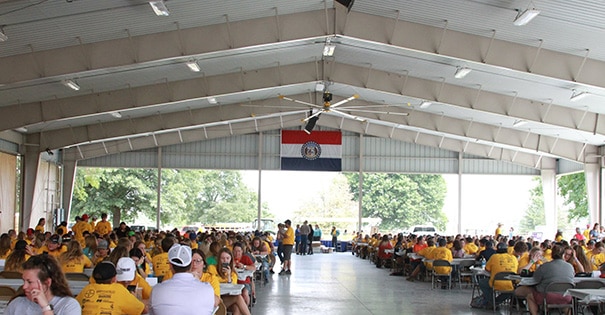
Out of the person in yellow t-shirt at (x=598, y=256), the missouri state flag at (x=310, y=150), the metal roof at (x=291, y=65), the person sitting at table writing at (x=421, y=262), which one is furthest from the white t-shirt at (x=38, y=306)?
the missouri state flag at (x=310, y=150)

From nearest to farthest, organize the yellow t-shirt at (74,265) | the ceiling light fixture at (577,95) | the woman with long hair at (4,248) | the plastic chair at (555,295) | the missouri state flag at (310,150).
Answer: the yellow t-shirt at (74,265)
the plastic chair at (555,295)
the woman with long hair at (4,248)
the ceiling light fixture at (577,95)
the missouri state flag at (310,150)

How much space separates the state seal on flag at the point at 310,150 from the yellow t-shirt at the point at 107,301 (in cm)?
2671

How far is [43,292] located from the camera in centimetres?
386

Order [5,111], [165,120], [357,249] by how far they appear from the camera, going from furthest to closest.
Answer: [357,249]
[165,120]
[5,111]

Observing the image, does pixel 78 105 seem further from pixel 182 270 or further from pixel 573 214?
pixel 573 214

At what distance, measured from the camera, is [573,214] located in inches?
1761

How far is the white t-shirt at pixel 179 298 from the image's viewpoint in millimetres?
5137

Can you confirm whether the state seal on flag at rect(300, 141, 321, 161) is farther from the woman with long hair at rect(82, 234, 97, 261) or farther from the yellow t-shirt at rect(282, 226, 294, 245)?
the woman with long hair at rect(82, 234, 97, 261)

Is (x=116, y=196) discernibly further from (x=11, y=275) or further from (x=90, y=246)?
(x=11, y=275)

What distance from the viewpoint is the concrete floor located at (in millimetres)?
12203

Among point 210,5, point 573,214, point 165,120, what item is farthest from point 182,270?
point 573,214

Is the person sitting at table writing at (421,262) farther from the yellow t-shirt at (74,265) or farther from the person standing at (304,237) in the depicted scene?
the person standing at (304,237)

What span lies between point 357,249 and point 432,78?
11956mm

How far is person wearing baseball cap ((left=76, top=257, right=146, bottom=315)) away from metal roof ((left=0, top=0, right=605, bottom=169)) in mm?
8169
